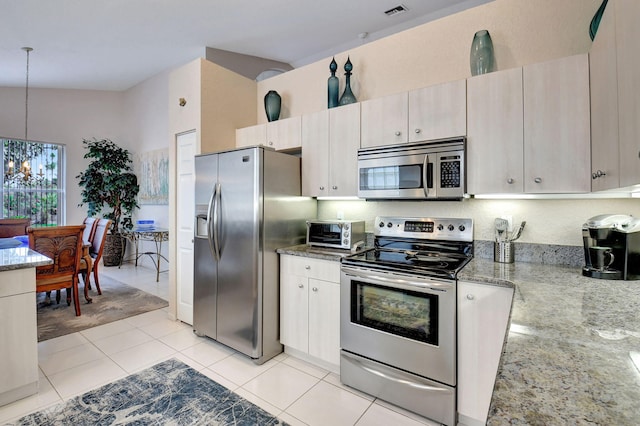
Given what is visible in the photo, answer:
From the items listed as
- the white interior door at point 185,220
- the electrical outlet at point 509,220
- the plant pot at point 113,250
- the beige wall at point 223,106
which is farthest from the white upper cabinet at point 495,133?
the plant pot at point 113,250

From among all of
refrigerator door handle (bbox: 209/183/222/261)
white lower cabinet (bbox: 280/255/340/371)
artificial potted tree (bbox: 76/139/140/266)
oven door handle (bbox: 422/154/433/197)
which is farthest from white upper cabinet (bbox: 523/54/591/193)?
artificial potted tree (bbox: 76/139/140/266)

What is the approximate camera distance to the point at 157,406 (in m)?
1.99

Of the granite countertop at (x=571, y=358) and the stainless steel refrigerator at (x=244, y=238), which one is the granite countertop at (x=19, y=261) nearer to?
the stainless steel refrigerator at (x=244, y=238)

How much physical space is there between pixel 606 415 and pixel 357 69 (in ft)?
9.82

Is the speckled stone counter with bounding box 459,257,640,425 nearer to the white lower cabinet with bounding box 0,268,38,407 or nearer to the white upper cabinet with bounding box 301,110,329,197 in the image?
the white upper cabinet with bounding box 301,110,329,197

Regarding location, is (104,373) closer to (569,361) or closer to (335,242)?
(335,242)

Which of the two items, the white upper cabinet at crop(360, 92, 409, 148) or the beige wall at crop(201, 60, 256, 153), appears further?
the beige wall at crop(201, 60, 256, 153)

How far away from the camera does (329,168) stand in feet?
8.82

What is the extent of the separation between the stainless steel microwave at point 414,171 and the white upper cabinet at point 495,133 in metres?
0.09

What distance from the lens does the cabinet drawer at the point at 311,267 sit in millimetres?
2314

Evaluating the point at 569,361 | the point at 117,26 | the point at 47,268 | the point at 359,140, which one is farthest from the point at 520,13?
the point at 47,268

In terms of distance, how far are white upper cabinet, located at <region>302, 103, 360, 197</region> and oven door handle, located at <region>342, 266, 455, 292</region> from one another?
2.36ft

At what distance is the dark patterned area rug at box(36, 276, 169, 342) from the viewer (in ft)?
10.5

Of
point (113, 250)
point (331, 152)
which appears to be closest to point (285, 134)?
point (331, 152)
